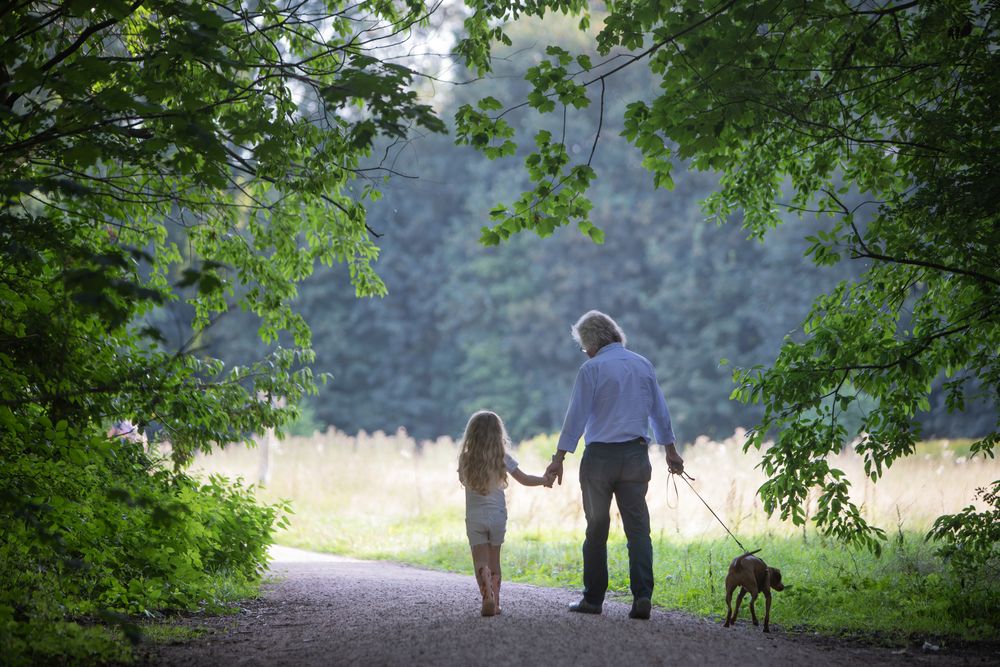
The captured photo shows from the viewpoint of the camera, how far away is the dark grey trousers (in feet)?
21.0

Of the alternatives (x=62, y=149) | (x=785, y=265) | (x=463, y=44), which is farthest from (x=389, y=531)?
(x=785, y=265)

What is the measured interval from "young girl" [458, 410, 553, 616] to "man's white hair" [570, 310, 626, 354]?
89 cm

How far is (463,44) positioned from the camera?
7.38m

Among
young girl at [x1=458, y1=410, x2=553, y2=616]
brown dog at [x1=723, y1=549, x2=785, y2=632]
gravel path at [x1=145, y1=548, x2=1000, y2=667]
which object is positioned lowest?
gravel path at [x1=145, y1=548, x2=1000, y2=667]

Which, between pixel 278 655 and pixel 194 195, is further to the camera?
pixel 194 195

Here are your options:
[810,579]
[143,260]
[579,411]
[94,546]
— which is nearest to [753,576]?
[579,411]

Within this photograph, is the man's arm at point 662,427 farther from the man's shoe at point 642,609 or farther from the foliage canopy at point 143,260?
the foliage canopy at point 143,260

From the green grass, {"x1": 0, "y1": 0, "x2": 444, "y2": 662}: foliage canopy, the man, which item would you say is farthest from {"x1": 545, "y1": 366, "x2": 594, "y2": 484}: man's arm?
{"x1": 0, "y1": 0, "x2": 444, "y2": 662}: foliage canopy

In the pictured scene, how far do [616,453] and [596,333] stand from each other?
900 mm

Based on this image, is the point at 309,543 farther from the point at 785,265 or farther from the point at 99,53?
the point at 785,265

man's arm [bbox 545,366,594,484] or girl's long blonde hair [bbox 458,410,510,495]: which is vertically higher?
man's arm [bbox 545,366,594,484]

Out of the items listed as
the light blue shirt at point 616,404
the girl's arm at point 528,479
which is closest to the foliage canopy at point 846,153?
the light blue shirt at point 616,404

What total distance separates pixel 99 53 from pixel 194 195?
1295 millimetres

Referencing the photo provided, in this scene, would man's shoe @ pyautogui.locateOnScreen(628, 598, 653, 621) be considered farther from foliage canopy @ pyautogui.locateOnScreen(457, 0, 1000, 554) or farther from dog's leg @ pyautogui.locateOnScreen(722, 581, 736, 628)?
foliage canopy @ pyautogui.locateOnScreen(457, 0, 1000, 554)
